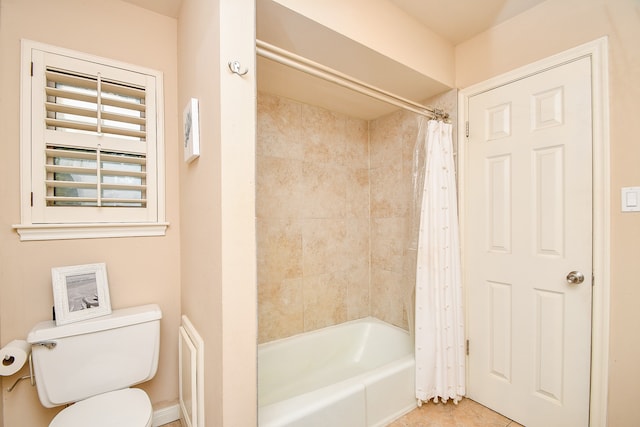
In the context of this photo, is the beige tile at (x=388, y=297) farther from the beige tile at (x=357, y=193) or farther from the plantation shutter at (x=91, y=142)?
the plantation shutter at (x=91, y=142)

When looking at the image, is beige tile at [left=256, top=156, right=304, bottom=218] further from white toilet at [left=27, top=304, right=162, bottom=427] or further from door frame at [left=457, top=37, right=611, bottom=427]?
door frame at [left=457, top=37, right=611, bottom=427]

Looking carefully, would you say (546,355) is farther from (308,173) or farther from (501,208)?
(308,173)

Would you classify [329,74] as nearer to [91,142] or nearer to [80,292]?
[91,142]

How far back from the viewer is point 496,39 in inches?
66.0

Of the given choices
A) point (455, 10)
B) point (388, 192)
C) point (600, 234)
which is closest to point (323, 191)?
point (388, 192)

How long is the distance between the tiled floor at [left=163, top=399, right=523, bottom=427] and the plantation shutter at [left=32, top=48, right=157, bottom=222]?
135 centimetres

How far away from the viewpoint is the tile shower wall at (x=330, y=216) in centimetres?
203

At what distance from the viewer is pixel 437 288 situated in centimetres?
169

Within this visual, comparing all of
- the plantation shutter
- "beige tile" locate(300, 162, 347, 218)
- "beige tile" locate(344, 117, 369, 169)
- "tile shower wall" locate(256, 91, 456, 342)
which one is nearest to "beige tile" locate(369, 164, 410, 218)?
"tile shower wall" locate(256, 91, 456, 342)

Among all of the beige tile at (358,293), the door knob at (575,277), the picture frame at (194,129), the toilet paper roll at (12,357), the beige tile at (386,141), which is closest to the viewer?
the toilet paper roll at (12,357)

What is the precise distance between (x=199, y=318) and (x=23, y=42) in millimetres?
1572

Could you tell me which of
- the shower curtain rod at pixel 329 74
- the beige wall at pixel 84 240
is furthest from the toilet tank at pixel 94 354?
the shower curtain rod at pixel 329 74

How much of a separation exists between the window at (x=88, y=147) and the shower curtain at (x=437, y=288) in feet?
5.38

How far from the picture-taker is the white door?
4.50 ft
